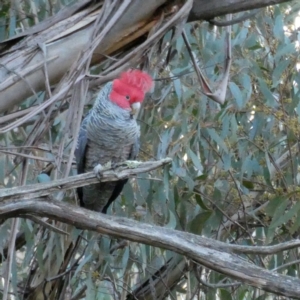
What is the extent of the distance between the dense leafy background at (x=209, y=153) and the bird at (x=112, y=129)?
7cm

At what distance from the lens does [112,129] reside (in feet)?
6.77

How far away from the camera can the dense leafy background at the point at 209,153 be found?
2.07m

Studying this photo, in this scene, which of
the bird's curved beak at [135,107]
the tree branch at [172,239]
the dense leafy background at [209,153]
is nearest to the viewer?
the tree branch at [172,239]

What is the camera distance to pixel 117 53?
167 cm

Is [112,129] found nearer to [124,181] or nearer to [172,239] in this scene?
[124,181]

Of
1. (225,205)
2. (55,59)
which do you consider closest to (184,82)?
(225,205)

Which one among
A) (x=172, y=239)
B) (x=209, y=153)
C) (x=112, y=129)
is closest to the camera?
(x=172, y=239)

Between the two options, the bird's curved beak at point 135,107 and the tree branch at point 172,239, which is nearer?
the tree branch at point 172,239

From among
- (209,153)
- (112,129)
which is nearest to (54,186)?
(112,129)

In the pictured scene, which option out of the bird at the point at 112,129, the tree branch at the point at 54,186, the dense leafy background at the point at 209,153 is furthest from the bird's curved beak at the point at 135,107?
the tree branch at the point at 54,186

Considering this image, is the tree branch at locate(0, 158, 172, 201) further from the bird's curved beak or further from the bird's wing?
the bird's wing

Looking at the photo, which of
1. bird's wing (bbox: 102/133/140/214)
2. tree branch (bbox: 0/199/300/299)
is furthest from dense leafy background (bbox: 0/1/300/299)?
tree branch (bbox: 0/199/300/299)

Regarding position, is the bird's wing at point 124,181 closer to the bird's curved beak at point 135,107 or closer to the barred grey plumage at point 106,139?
the barred grey plumage at point 106,139

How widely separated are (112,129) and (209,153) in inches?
17.1
